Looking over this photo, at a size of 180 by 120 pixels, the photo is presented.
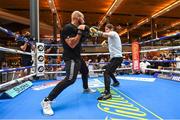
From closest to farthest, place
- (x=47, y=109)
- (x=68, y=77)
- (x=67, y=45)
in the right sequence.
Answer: (x=47, y=109)
(x=68, y=77)
(x=67, y=45)

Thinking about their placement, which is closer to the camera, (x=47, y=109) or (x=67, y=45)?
(x=47, y=109)

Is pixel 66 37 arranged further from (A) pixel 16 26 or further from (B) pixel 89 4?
(A) pixel 16 26

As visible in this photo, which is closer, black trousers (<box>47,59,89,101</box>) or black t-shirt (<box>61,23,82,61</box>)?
black trousers (<box>47,59,89,101</box>)

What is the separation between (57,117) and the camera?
1939mm

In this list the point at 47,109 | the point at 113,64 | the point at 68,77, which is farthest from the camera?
the point at 113,64

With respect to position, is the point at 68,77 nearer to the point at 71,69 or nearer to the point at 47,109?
the point at 71,69

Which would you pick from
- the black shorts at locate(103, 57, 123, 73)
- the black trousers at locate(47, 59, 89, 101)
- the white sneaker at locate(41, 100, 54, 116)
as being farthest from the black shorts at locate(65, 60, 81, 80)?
the black shorts at locate(103, 57, 123, 73)

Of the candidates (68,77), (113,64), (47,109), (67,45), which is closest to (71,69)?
(68,77)

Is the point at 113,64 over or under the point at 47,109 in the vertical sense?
over

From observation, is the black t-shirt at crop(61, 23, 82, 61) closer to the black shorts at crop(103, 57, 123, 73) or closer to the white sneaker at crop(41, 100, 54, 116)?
the white sneaker at crop(41, 100, 54, 116)

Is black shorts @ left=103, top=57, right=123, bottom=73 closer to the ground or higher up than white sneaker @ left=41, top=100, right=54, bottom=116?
higher up

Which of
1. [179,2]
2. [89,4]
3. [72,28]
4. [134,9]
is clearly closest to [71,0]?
[89,4]

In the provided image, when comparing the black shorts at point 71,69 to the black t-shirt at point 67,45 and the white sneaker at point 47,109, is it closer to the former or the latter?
the black t-shirt at point 67,45

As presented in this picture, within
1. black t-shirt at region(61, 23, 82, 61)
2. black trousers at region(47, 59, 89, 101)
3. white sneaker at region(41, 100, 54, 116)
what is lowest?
white sneaker at region(41, 100, 54, 116)
